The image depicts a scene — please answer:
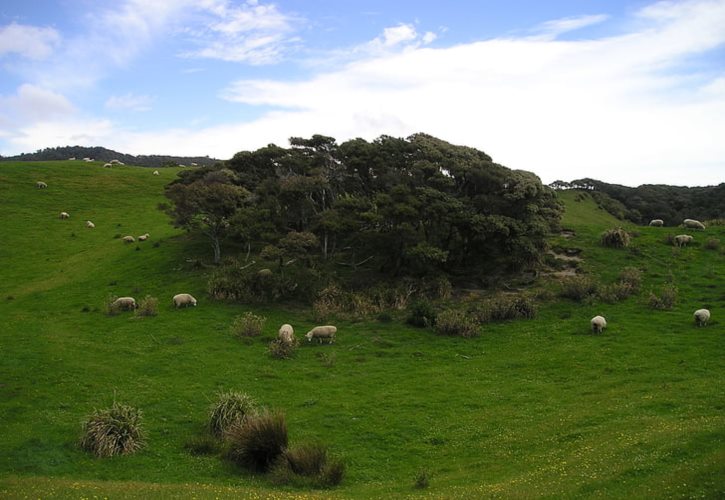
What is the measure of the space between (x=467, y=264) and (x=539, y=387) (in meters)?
18.4

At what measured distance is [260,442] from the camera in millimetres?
16656

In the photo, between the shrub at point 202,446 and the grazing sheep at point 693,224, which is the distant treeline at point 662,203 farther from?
the shrub at point 202,446

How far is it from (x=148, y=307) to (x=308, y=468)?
2191cm

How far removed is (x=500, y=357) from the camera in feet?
89.0

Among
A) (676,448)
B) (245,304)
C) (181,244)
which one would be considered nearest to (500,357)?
(676,448)

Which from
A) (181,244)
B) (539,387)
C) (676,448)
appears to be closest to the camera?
(676,448)

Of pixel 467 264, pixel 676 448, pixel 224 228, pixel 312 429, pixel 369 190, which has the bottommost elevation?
pixel 312 429

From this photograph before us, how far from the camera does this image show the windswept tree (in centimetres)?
3978

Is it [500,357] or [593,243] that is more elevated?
[593,243]

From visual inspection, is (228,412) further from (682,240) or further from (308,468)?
(682,240)

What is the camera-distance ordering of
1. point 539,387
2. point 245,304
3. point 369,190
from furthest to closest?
point 369,190 → point 245,304 → point 539,387

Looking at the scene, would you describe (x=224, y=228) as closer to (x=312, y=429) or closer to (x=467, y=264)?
(x=467, y=264)

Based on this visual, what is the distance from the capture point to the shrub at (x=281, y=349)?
27173 mm

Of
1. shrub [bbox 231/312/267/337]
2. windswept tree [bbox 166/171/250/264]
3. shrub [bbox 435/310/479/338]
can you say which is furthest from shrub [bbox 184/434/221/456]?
windswept tree [bbox 166/171/250/264]
